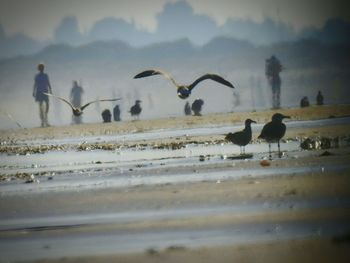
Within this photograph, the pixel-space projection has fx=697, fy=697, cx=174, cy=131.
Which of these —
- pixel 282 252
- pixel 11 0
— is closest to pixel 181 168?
pixel 282 252

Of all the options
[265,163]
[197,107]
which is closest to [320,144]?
[265,163]

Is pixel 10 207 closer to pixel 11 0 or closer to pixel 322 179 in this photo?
pixel 322 179

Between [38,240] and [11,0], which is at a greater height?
[11,0]

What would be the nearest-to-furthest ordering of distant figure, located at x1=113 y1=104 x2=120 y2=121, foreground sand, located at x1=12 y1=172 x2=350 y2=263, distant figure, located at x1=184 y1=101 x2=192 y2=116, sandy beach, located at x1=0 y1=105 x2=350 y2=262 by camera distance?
foreground sand, located at x1=12 y1=172 x2=350 y2=263, sandy beach, located at x1=0 y1=105 x2=350 y2=262, distant figure, located at x1=184 y1=101 x2=192 y2=116, distant figure, located at x1=113 y1=104 x2=120 y2=121

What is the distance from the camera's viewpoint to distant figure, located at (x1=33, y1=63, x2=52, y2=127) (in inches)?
1906

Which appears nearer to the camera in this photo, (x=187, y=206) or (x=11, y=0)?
(x=187, y=206)

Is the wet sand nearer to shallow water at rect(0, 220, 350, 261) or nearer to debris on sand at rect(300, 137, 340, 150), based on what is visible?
debris on sand at rect(300, 137, 340, 150)

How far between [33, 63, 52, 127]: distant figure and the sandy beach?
110ft

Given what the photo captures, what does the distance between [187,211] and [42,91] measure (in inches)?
1672

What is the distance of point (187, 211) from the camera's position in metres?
8.54

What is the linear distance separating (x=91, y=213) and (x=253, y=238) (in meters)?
3.12

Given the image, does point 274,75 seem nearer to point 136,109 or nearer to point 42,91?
point 136,109

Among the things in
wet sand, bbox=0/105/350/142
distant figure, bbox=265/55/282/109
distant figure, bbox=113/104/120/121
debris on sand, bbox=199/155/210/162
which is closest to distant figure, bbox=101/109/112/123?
distant figure, bbox=113/104/120/121

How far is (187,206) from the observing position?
8938mm
